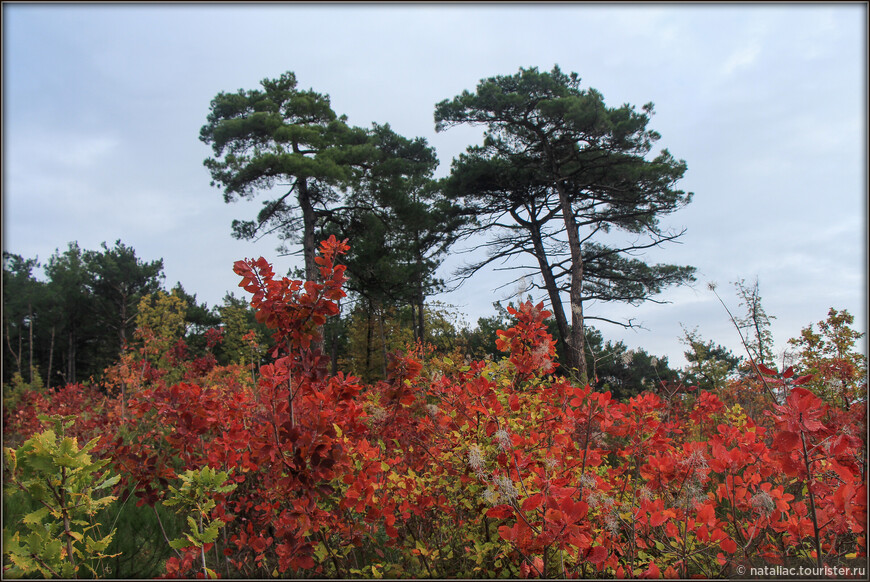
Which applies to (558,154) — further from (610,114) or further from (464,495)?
(464,495)

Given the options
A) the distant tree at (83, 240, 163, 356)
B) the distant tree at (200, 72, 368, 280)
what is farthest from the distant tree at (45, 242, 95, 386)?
the distant tree at (200, 72, 368, 280)

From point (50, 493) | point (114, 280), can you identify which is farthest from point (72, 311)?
point (50, 493)

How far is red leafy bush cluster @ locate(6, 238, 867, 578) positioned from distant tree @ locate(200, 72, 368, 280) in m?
11.4

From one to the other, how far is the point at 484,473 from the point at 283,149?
14.0 meters

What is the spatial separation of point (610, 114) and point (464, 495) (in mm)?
13499

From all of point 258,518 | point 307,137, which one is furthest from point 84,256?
point 258,518

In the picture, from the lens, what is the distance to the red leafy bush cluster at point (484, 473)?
Answer: 1.58 meters

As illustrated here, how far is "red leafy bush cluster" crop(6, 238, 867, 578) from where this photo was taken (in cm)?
158

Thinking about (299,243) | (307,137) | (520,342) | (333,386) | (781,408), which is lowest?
(781,408)

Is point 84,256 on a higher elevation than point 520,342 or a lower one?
higher

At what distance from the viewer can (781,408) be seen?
1.52 meters

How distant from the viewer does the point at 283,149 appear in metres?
14.0

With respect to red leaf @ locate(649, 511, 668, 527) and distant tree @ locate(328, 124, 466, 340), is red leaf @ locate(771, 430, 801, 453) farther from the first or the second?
distant tree @ locate(328, 124, 466, 340)

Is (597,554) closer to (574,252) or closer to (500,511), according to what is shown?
(500,511)
